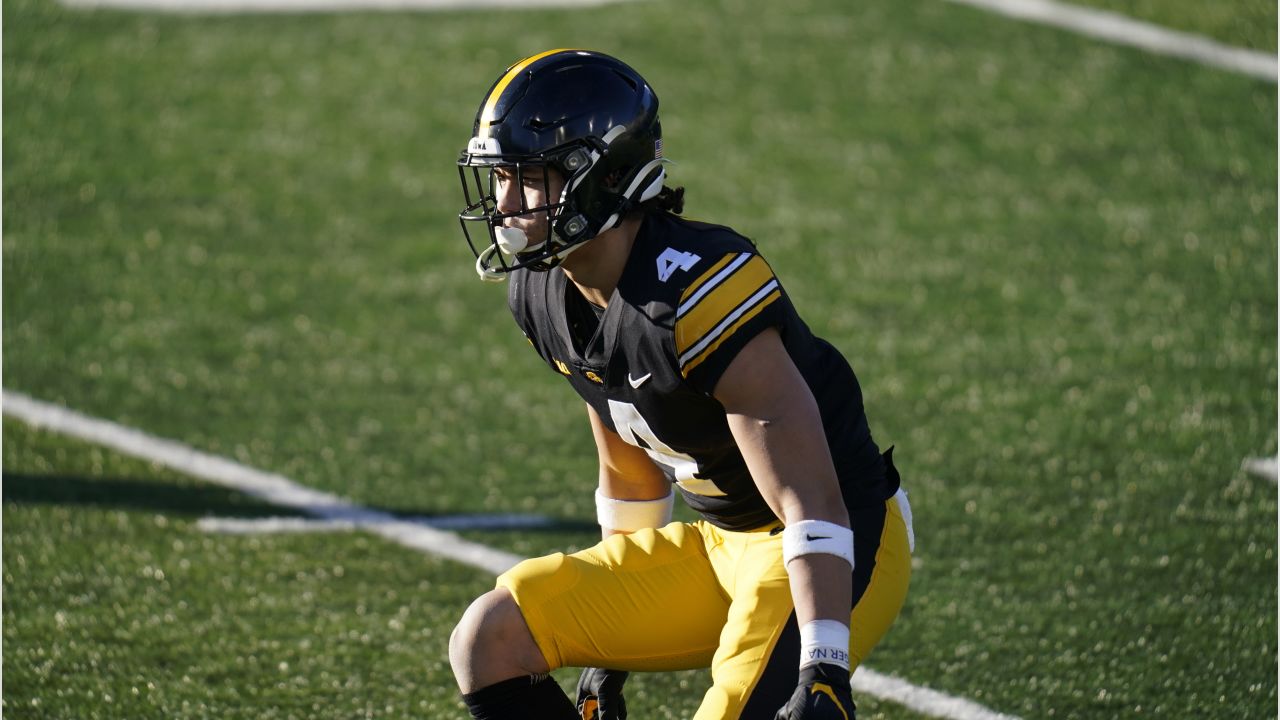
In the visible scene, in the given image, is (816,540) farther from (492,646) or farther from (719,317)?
(492,646)

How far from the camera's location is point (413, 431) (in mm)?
6723

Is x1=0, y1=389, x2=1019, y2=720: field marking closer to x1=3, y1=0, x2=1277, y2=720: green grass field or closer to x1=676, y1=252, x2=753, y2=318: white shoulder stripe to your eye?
x1=3, y1=0, x2=1277, y2=720: green grass field

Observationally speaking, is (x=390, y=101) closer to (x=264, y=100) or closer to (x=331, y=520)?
(x=264, y=100)

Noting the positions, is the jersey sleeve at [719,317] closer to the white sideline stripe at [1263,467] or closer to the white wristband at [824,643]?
the white wristband at [824,643]

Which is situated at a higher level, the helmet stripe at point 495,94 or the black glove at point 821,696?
the helmet stripe at point 495,94

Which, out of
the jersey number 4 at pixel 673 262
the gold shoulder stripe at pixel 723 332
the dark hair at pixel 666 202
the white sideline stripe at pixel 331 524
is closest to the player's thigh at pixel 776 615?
the gold shoulder stripe at pixel 723 332

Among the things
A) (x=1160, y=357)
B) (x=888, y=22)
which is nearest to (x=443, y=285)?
(x=1160, y=357)

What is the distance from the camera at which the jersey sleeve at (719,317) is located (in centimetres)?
299

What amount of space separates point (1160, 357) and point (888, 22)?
185 inches

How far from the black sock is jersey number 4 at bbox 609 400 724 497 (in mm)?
509

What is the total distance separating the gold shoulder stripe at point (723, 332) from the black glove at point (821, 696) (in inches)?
23.8

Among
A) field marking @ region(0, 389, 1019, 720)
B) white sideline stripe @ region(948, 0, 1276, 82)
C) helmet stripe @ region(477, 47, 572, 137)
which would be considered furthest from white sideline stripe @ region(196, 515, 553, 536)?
white sideline stripe @ region(948, 0, 1276, 82)

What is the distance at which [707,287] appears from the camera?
9.96 ft

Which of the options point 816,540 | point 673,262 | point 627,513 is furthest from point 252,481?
point 816,540
